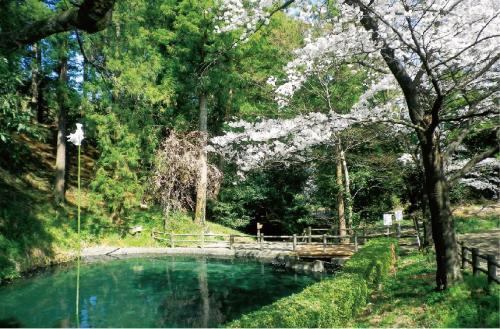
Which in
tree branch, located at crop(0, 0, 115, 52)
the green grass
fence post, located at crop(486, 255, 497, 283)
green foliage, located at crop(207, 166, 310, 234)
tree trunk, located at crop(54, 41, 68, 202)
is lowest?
the green grass

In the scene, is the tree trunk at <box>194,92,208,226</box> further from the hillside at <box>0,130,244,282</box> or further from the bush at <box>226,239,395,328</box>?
the bush at <box>226,239,395,328</box>

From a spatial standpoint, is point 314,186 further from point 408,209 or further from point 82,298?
point 82,298

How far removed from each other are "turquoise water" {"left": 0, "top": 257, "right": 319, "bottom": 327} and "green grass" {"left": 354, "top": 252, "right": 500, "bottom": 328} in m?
4.05

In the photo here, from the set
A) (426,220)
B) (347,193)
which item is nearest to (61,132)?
(347,193)

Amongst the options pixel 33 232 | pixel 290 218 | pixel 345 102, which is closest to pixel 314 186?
pixel 290 218

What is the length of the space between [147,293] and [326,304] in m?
8.08

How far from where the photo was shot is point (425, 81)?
11.2 metres

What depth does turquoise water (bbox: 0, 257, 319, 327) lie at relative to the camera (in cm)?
1068

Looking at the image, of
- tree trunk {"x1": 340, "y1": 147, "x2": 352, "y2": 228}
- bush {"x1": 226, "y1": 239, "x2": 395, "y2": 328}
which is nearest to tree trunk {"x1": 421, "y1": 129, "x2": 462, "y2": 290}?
bush {"x1": 226, "y1": 239, "x2": 395, "y2": 328}

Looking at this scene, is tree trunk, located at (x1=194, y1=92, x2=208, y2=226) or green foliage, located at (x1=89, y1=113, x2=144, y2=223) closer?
green foliage, located at (x1=89, y1=113, x2=144, y2=223)

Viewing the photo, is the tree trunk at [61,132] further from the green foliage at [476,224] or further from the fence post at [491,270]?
the green foliage at [476,224]

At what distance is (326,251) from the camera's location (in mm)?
17594

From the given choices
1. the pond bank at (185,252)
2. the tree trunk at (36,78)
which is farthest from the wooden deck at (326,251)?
the tree trunk at (36,78)

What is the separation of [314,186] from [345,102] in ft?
19.3
